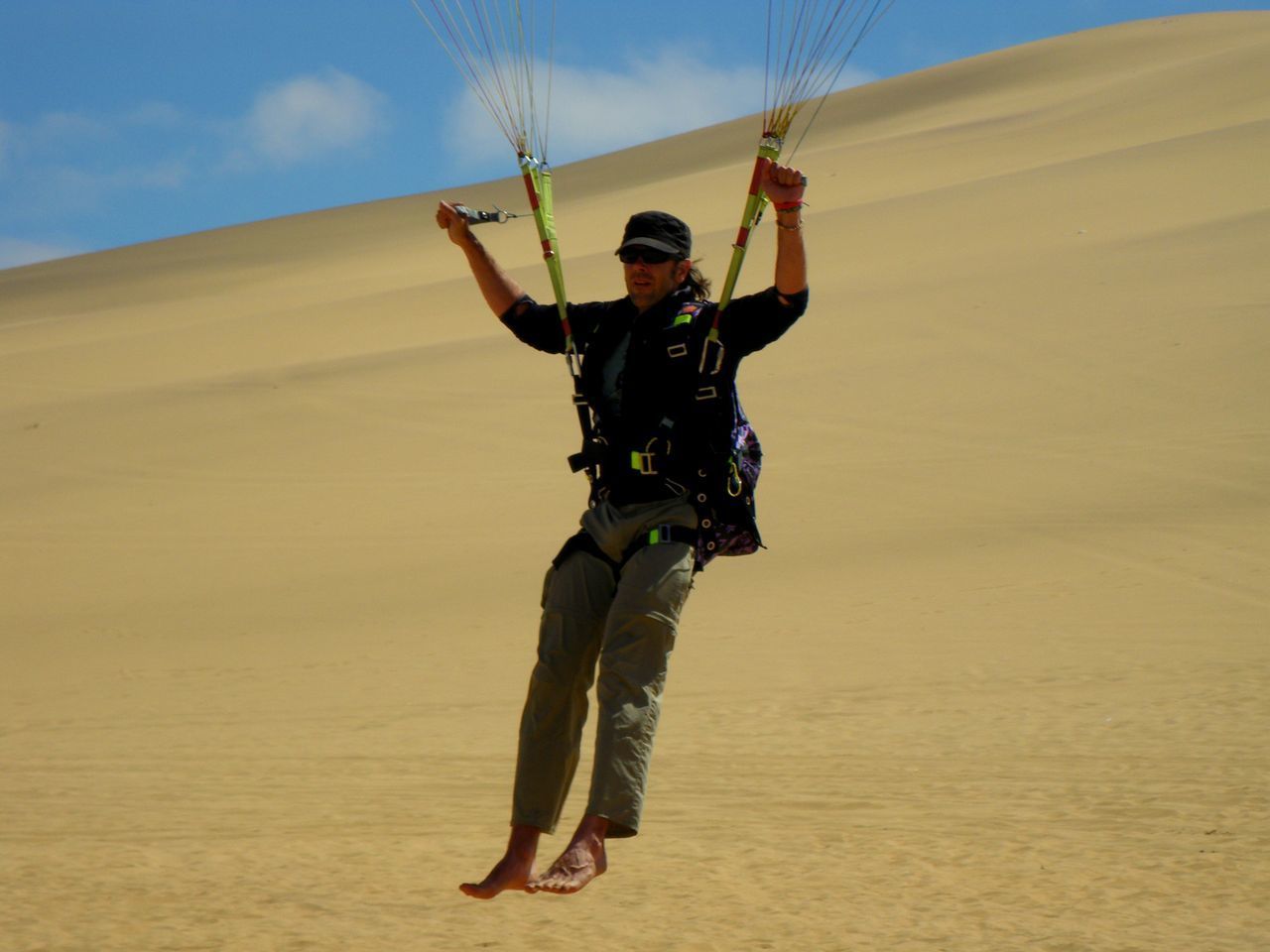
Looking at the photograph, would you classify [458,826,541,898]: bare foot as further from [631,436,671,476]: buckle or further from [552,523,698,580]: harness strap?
[631,436,671,476]: buckle

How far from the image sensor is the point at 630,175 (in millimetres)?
42250

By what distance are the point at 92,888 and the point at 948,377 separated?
1019 cm

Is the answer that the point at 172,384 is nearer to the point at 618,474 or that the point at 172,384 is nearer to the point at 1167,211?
the point at 1167,211

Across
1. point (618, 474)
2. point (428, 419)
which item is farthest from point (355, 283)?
point (618, 474)

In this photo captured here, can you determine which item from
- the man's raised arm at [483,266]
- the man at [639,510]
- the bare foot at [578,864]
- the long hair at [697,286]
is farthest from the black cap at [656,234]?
the bare foot at [578,864]

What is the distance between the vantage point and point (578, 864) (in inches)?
154

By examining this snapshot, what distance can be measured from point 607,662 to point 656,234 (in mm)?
1137

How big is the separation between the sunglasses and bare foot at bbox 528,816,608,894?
4.78ft

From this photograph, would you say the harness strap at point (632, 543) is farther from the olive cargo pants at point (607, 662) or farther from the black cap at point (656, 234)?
the black cap at point (656, 234)

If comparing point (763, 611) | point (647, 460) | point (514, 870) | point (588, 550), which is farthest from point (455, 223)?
point (763, 611)

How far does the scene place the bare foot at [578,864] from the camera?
3.83m

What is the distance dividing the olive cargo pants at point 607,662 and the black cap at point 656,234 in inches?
26.9

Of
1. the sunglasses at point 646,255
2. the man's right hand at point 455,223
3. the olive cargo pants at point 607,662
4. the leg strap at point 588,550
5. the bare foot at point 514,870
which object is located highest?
the man's right hand at point 455,223

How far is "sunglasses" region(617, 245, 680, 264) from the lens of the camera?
4262 mm
